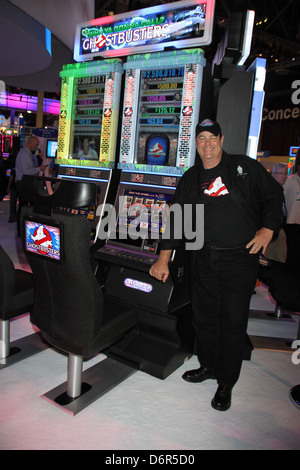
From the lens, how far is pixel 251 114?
2.47 m

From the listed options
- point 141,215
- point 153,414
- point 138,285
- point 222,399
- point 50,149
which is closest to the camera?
point 153,414

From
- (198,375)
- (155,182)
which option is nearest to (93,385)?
(198,375)

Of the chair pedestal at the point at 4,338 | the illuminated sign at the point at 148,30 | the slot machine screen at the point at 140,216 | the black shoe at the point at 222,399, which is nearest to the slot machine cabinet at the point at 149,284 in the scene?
the slot machine screen at the point at 140,216

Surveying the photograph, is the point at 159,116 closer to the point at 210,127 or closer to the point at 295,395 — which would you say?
the point at 210,127

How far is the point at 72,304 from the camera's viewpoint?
1.75 meters

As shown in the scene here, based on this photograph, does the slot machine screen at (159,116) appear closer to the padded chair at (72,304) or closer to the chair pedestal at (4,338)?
the padded chair at (72,304)

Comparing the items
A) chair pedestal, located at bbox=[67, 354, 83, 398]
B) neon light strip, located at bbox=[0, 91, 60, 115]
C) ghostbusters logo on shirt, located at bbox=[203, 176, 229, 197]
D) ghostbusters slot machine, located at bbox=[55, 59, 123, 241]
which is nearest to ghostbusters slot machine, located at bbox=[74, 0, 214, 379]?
ghostbusters slot machine, located at bbox=[55, 59, 123, 241]

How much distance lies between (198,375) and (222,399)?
287mm

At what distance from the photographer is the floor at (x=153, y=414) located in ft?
5.84

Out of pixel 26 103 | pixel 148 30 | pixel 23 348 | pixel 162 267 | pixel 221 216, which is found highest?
pixel 26 103

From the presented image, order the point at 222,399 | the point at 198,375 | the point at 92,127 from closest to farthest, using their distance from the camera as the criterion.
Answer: the point at 222,399 → the point at 198,375 → the point at 92,127

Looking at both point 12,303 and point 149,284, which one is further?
point 149,284

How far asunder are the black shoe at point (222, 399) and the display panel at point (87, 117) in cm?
200
